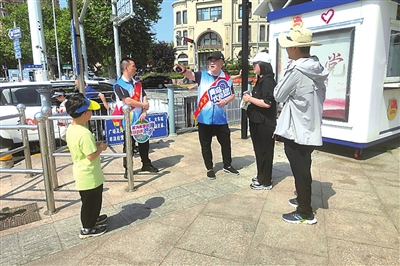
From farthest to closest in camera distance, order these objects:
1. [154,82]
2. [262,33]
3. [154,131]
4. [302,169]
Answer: [262,33], [154,82], [154,131], [302,169]

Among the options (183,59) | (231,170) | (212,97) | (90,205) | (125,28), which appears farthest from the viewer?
(183,59)

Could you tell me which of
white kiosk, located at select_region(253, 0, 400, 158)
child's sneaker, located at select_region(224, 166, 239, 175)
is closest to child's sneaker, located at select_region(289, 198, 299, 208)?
child's sneaker, located at select_region(224, 166, 239, 175)

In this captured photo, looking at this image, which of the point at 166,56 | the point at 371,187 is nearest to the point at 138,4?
the point at 371,187

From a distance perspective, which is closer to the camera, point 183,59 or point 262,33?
point 262,33

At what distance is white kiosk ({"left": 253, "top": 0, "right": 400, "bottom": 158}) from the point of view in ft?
15.3

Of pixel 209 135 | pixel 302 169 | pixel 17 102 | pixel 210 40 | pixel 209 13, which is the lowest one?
pixel 302 169

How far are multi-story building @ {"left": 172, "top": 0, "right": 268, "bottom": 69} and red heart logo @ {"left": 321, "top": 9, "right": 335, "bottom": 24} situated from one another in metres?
45.7

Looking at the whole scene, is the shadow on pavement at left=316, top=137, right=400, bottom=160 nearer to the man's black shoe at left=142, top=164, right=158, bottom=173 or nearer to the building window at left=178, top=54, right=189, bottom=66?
the man's black shoe at left=142, top=164, right=158, bottom=173

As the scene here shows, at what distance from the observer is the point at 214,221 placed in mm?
3119

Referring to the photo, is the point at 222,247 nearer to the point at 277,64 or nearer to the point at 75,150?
the point at 75,150

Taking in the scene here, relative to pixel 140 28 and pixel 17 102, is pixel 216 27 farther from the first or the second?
pixel 17 102

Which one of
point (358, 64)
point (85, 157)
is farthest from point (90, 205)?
point (358, 64)

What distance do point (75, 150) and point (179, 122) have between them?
5.20 metres

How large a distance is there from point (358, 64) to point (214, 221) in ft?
11.7
